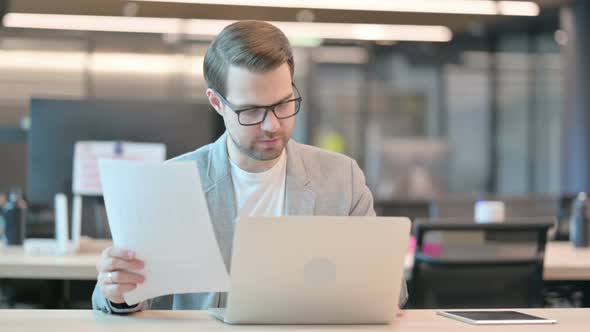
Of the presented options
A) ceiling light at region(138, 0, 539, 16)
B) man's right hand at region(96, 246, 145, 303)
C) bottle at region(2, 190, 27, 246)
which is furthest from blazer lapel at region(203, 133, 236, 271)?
ceiling light at region(138, 0, 539, 16)

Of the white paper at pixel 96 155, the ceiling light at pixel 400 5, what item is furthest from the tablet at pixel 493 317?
the ceiling light at pixel 400 5

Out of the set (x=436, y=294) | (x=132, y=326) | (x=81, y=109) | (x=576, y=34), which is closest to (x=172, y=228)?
(x=132, y=326)

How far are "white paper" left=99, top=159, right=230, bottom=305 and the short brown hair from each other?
1.74 feet

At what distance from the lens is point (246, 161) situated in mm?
2457

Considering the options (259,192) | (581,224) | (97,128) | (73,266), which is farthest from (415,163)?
(259,192)

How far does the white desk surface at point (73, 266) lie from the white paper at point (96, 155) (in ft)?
0.95

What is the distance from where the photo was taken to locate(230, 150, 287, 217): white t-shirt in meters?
2.47

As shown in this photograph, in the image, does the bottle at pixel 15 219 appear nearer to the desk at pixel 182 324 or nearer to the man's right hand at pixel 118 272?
the desk at pixel 182 324

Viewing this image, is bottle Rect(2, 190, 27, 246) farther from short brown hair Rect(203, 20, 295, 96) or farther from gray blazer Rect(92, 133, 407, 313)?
short brown hair Rect(203, 20, 295, 96)

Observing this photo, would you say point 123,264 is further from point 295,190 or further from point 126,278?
point 295,190

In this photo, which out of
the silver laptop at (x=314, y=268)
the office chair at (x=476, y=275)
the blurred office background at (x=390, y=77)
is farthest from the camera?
the blurred office background at (x=390, y=77)

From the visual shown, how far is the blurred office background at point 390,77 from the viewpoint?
22.9 feet

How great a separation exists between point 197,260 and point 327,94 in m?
10.8

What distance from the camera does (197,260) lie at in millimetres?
1898
